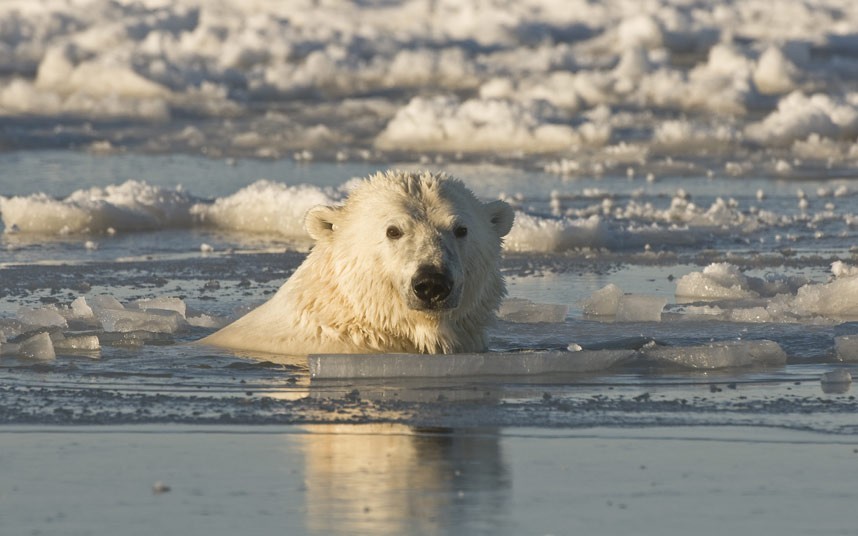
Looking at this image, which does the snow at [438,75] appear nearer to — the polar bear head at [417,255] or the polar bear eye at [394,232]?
the polar bear head at [417,255]

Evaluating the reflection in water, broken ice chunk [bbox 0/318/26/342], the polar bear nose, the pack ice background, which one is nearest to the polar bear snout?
the polar bear nose

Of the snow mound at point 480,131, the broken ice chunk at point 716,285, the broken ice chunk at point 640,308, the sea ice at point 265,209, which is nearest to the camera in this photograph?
the broken ice chunk at point 640,308

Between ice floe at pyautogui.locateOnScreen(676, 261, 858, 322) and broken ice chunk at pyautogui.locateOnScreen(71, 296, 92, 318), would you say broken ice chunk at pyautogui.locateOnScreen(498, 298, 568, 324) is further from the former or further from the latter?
broken ice chunk at pyautogui.locateOnScreen(71, 296, 92, 318)

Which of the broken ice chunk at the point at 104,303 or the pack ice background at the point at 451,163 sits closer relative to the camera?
the pack ice background at the point at 451,163

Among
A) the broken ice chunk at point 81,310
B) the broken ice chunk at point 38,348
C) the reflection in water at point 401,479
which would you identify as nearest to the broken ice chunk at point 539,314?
the broken ice chunk at point 81,310

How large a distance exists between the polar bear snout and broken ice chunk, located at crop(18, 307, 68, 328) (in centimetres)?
207

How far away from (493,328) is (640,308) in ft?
3.25

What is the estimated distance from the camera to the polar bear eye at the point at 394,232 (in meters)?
5.78

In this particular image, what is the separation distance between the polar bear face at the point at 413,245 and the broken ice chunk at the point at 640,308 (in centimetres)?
133

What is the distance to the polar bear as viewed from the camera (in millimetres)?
5676

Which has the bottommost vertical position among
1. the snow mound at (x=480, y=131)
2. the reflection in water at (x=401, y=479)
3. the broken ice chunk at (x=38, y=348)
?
the reflection in water at (x=401, y=479)

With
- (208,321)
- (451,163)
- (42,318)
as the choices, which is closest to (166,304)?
(208,321)

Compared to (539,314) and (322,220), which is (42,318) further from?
(539,314)

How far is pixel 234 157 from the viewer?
55.0 ft
